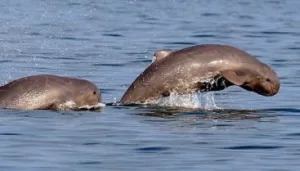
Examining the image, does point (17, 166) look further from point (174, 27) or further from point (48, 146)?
point (174, 27)

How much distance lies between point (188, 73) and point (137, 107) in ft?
2.93

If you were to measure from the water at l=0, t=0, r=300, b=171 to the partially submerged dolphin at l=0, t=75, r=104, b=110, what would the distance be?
0.24 meters

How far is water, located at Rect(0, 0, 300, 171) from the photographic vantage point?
15.6 metres

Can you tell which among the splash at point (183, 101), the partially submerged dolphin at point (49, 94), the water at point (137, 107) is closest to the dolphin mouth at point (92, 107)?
the partially submerged dolphin at point (49, 94)

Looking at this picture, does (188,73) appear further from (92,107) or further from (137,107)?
(92,107)

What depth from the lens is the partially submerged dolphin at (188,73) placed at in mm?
20203

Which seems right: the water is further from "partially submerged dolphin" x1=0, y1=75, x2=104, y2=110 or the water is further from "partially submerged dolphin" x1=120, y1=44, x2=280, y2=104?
"partially submerged dolphin" x1=120, y1=44, x2=280, y2=104

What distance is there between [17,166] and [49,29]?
21227mm

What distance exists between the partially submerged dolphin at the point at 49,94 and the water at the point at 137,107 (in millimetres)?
236

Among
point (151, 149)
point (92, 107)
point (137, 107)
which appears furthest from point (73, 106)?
point (151, 149)

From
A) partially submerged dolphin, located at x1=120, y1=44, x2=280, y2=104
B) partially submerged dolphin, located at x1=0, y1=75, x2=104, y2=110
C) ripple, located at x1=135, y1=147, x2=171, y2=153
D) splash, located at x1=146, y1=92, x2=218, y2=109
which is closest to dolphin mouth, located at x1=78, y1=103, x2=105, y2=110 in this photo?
partially submerged dolphin, located at x1=0, y1=75, x2=104, y2=110

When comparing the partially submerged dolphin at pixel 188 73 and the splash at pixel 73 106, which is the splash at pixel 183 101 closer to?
the partially submerged dolphin at pixel 188 73

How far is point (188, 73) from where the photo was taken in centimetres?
2023

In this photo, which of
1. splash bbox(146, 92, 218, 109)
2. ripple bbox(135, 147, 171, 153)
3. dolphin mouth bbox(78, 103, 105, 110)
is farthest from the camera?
splash bbox(146, 92, 218, 109)
